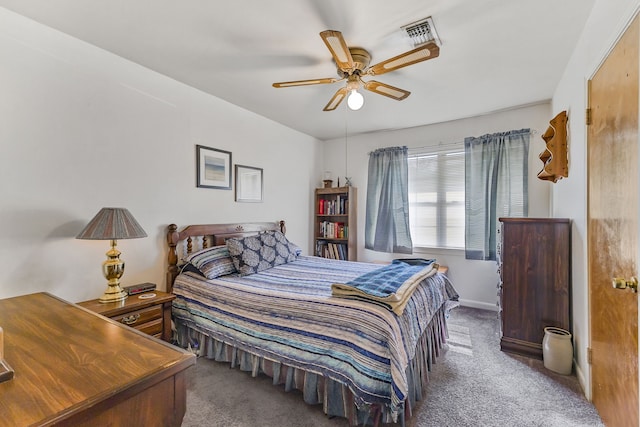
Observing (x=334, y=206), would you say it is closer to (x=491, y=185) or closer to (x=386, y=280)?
(x=491, y=185)

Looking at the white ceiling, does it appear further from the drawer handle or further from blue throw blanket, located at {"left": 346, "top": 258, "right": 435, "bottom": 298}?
the drawer handle

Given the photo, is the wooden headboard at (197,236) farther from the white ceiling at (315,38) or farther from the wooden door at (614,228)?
the wooden door at (614,228)

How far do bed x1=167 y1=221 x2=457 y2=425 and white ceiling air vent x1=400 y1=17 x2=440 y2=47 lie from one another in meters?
1.73

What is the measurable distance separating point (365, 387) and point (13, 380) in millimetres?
1389

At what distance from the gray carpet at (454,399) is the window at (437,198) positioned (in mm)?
1753

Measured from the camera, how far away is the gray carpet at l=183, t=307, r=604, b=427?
5.71ft

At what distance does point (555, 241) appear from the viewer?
241 cm

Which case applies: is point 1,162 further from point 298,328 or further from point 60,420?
point 298,328

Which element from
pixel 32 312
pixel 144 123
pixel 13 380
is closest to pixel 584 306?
pixel 13 380

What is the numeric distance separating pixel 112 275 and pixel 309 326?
145 cm

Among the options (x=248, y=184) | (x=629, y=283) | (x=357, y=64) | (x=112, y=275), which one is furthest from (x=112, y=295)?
(x=629, y=283)

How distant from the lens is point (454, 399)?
76.7 inches

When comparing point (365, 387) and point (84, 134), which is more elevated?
point (84, 134)

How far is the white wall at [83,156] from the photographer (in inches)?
73.2
